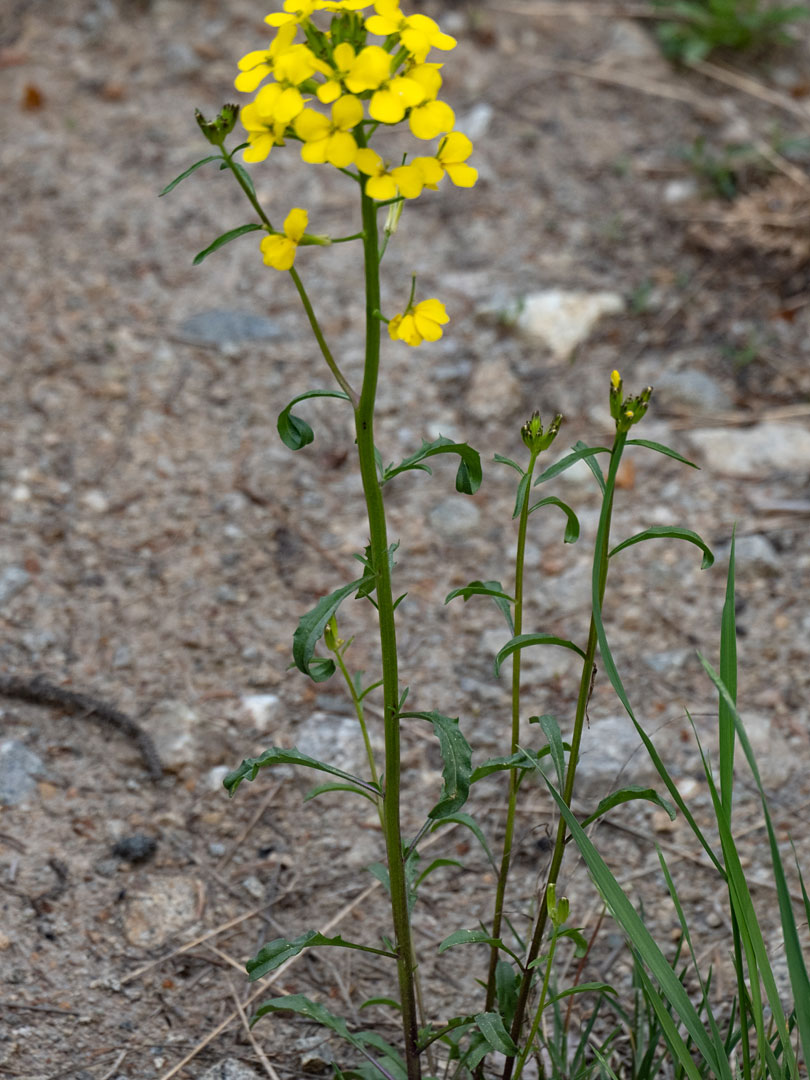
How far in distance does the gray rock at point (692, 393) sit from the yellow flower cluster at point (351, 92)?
6.18 ft

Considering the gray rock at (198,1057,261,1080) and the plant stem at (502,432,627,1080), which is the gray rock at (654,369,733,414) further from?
the gray rock at (198,1057,261,1080)

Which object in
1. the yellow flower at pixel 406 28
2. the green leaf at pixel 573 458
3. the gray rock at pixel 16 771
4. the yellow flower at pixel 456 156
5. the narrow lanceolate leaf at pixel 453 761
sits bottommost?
the narrow lanceolate leaf at pixel 453 761

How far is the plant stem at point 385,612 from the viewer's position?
1033 mm

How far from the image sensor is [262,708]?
2107 millimetres

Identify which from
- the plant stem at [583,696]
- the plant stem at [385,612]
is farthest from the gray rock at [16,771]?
the plant stem at [583,696]

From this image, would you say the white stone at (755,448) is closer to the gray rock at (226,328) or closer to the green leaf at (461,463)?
the gray rock at (226,328)

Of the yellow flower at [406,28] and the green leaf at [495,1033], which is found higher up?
the yellow flower at [406,28]

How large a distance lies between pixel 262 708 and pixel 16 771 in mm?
487

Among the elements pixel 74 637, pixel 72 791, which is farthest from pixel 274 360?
pixel 72 791

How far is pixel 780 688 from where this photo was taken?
2.15 m

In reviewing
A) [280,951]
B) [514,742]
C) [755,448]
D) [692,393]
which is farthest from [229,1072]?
[692,393]

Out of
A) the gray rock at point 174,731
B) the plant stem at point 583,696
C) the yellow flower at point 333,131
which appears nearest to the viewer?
the yellow flower at point 333,131

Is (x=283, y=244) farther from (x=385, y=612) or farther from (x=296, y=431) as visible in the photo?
(x=385, y=612)

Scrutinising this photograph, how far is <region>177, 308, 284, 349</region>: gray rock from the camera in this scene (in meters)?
2.90
